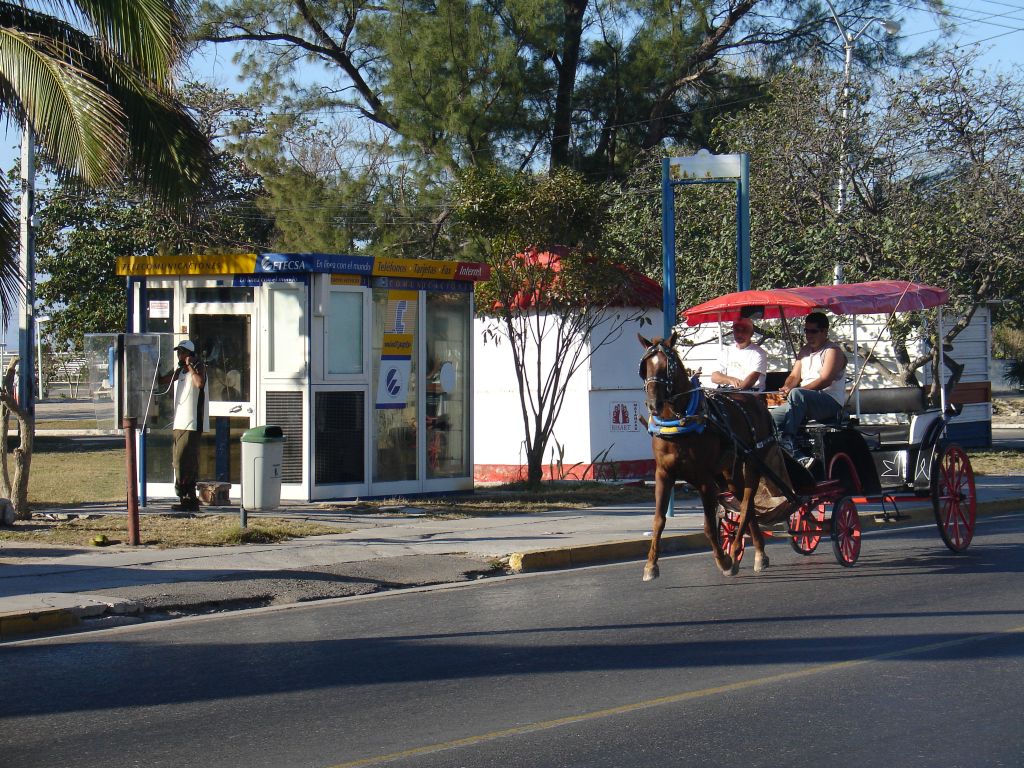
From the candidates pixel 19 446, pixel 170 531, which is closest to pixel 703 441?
pixel 170 531

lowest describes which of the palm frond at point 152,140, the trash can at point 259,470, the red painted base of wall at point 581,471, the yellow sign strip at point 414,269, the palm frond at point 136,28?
the red painted base of wall at point 581,471

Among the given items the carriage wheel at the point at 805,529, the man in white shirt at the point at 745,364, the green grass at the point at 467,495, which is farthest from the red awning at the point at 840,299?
the green grass at the point at 467,495

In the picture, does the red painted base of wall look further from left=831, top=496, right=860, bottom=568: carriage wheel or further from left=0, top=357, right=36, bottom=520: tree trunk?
left=831, top=496, right=860, bottom=568: carriage wheel

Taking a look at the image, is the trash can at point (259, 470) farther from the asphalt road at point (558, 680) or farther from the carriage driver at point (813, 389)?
the carriage driver at point (813, 389)

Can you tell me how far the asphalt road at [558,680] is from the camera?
579 centimetres

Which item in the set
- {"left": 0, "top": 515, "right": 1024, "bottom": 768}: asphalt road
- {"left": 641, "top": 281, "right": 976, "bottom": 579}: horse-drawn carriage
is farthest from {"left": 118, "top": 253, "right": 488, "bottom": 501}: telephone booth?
{"left": 0, "top": 515, "right": 1024, "bottom": 768}: asphalt road

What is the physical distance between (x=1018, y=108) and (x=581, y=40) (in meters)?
10.7

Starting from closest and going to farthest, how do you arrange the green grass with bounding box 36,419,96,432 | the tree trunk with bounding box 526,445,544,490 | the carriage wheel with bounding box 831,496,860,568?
the carriage wheel with bounding box 831,496,860,568, the tree trunk with bounding box 526,445,544,490, the green grass with bounding box 36,419,96,432

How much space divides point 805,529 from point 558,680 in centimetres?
539

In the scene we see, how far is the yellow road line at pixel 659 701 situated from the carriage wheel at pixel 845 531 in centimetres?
274

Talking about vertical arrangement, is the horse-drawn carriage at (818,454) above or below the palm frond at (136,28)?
below

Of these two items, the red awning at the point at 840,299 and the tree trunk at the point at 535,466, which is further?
the tree trunk at the point at 535,466

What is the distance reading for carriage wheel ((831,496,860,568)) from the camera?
11023 millimetres

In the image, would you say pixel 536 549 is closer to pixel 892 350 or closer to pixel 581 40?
pixel 892 350
